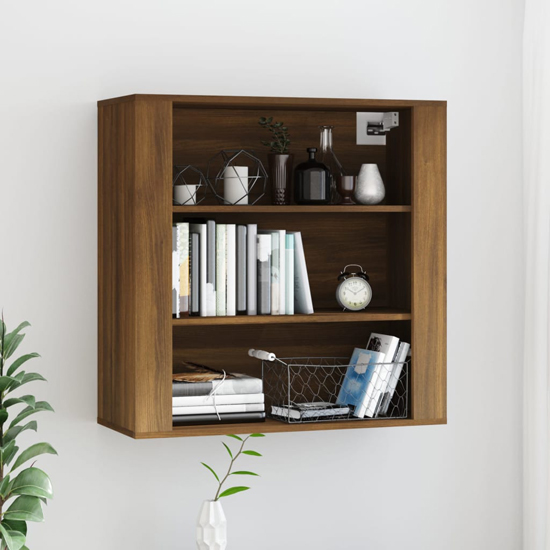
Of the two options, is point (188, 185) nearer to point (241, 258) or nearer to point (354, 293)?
point (241, 258)

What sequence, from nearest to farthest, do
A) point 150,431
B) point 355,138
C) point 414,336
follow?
point 150,431
point 414,336
point 355,138

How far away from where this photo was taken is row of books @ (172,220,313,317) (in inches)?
94.4

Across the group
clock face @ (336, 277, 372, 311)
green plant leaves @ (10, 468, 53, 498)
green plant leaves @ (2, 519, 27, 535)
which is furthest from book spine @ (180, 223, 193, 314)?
green plant leaves @ (2, 519, 27, 535)

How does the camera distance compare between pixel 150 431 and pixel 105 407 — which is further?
pixel 105 407

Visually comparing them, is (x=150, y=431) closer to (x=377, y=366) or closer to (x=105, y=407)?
(x=105, y=407)

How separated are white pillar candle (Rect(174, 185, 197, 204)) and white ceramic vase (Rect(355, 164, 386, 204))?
0.48 meters

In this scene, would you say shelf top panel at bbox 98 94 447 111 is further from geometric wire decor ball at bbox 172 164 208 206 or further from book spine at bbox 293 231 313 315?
book spine at bbox 293 231 313 315

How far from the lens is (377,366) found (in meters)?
2.52

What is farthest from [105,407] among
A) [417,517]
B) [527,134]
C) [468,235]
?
[527,134]

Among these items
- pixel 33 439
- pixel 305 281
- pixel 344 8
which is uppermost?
pixel 344 8

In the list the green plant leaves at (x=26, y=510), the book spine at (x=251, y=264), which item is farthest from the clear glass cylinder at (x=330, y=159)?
the green plant leaves at (x=26, y=510)

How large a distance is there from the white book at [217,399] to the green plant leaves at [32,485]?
1.36ft

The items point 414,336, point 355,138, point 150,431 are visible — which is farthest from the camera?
point 355,138

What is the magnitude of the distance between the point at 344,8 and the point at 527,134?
0.72 metres
